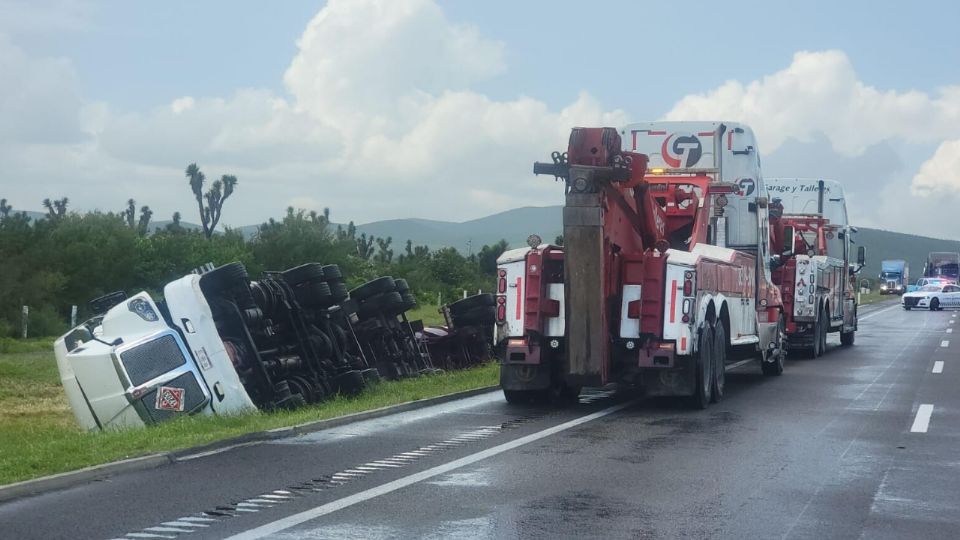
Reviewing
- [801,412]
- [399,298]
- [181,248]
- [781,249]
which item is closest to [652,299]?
[801,412]

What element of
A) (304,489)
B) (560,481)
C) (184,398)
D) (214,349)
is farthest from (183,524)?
(214,349)

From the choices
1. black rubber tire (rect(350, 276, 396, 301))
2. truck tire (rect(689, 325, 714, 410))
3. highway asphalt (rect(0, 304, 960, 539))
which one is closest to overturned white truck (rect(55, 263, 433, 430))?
black rubber tire (rect(350, 276, 396, 301))

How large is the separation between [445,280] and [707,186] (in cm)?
5211

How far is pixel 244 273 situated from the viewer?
15.2 m

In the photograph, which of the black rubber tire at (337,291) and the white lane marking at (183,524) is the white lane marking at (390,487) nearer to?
the white lane marking at (183,524)

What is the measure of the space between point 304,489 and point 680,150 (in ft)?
38.2

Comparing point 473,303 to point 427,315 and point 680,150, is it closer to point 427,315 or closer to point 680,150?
point 680,150

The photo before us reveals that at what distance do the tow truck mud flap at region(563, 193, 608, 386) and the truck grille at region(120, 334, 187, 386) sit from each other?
446 cm

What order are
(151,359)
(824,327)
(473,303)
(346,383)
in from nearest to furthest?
(151,359)
(346,383)
(473,303)
(824,327)

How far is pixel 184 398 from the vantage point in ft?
45.5

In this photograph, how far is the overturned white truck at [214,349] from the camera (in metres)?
13.6

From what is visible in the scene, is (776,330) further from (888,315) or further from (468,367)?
(888,315)

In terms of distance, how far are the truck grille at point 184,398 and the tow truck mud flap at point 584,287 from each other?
14.0 feet

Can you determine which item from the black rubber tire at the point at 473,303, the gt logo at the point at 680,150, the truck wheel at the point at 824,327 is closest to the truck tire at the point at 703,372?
the gt logo at the point at 680,150
